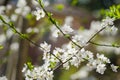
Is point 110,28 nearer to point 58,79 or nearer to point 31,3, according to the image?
point 31,3

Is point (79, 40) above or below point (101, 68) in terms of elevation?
above

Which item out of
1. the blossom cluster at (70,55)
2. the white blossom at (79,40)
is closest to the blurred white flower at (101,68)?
the blossom cluster at (70,55)

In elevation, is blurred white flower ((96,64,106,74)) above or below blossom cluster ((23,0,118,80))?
below

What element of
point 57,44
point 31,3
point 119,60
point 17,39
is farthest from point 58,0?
point 17,39

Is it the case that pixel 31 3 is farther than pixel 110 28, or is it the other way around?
pixel 31 3

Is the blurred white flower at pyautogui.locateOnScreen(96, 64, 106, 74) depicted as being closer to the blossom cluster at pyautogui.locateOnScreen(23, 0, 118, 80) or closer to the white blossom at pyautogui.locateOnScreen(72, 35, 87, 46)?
the blossom cluster at pyautogui.locateOnScreen(23, 0, 118, 80)

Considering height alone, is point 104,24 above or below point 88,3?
below

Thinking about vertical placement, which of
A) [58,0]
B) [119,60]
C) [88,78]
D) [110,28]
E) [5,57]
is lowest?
[110,28]

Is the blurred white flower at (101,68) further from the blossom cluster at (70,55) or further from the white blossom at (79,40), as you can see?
the white blossom at (79,40)

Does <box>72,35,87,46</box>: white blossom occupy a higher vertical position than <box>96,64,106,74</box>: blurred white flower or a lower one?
higher

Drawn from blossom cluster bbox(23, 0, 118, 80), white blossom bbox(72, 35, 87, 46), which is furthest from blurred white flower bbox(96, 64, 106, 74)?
white blossom bbox(72, 35, 87, 46)

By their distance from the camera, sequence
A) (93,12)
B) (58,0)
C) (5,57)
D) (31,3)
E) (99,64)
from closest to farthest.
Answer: (99,64) < (5,57) < (31,3) < (58,0) < (93,12)
